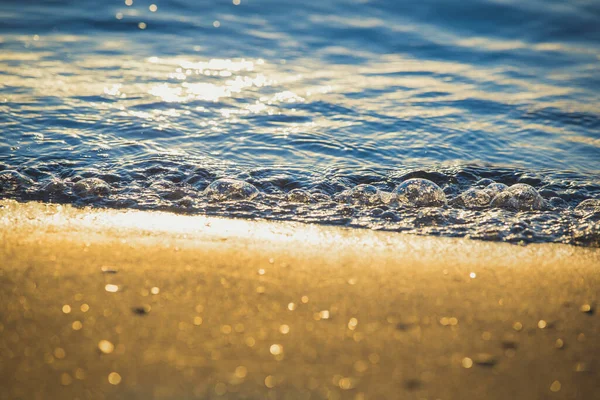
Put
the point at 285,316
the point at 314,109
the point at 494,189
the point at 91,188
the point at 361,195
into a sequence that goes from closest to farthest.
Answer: the point at 285,316 < the point at 91,188 < the point at 361,195 < the point at 494,189 < the point at 314,109

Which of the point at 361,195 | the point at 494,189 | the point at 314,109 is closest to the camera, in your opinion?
the point at 361,195

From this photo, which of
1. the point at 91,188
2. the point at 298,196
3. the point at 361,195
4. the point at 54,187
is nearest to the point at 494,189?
the point at 361,195

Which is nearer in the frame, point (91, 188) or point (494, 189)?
point (91, 188)

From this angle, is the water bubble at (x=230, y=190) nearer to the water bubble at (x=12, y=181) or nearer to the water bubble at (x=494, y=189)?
the water bubble at (x=12, y=181)

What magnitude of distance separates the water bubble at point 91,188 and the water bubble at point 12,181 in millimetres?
300

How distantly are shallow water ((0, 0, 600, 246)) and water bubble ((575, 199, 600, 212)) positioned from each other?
0.04 feet

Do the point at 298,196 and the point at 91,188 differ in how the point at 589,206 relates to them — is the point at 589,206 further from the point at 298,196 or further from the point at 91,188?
the point at 91,188

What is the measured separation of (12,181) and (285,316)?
2.17 meters

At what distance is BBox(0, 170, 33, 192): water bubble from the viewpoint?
3209mm

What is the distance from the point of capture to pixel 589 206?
10.9ft

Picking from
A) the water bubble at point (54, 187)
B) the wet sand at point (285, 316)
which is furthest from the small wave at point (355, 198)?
the wet sand at point (285, 316)

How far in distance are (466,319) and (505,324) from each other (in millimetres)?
119

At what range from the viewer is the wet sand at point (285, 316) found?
60.0 inches

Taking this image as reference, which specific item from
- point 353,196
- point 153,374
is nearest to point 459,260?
A: point 353,196
